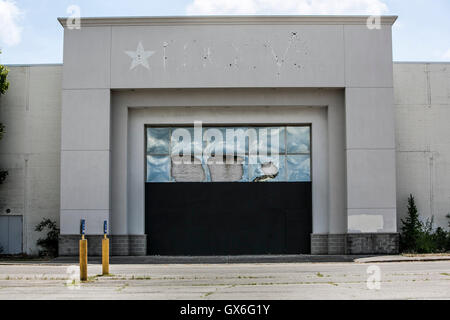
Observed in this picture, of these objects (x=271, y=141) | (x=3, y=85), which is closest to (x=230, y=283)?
(x=271, y=141)

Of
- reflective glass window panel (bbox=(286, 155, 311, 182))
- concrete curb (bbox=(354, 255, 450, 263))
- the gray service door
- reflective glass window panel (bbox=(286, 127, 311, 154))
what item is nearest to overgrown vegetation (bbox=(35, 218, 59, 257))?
the gray service door

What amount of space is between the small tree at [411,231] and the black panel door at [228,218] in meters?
3.96

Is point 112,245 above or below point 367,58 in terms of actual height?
A: below

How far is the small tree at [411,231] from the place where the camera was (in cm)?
2409

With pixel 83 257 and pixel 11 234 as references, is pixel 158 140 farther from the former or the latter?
pixel 83 257

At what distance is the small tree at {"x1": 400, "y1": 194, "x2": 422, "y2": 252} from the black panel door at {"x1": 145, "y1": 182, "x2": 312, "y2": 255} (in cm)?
396

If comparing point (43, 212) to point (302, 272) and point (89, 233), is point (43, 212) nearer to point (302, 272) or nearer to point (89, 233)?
point (89, 233)

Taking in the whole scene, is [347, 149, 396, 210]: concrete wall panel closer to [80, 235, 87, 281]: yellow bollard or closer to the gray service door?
[80, 235, 87, 281]: yellow bollard

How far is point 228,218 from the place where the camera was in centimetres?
2445

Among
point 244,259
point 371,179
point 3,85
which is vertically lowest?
point 244,259

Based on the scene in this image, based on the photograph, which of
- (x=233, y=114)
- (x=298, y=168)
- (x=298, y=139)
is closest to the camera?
(x=233, y=114)

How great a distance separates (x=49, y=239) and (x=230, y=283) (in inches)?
525

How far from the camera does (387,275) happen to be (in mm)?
15414
